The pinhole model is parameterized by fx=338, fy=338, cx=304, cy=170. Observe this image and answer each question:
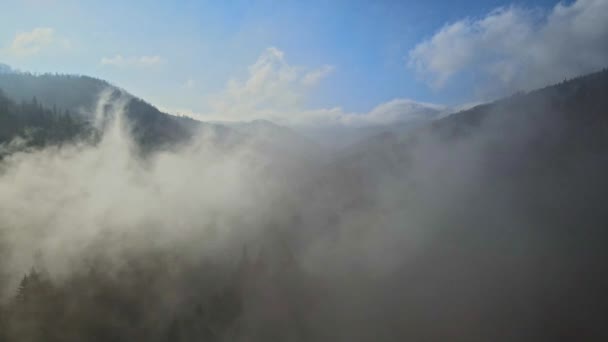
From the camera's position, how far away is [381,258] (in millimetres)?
123688

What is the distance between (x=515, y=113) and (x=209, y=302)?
7120 inches

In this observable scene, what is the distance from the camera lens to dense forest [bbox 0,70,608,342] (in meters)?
78.5

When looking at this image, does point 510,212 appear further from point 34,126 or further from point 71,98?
point 71,98

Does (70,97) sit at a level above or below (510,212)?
above

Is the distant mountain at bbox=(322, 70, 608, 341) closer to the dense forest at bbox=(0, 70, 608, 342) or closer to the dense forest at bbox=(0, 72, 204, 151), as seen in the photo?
the dense forest at bbox=(0, 70, 608, 342)

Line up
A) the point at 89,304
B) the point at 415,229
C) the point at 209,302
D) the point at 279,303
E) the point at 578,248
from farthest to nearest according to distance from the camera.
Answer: the point at 415,229, the point at 578,248, the point at 279,303, the point at 209,302, the point at 89,304

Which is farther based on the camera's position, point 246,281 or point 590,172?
point 590,172

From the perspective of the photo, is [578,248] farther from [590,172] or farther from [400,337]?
[400,337]

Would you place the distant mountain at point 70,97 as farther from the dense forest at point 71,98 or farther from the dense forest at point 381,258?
the dense forest at point 381,258

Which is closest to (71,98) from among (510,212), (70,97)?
(70,97)

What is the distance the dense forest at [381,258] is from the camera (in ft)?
258

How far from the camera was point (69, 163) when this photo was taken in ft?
393

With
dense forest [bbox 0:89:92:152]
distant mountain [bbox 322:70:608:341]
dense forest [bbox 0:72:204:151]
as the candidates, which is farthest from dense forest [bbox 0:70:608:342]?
dense forest [bbox 0:72:204:151]

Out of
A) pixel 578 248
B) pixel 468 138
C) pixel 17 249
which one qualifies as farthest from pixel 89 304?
pixel 468 138
